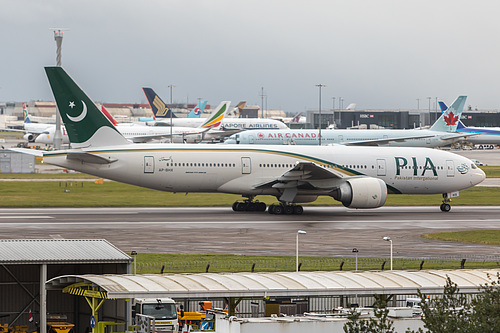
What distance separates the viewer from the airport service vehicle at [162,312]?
20.0 metres

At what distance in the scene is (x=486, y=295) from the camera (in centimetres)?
1535

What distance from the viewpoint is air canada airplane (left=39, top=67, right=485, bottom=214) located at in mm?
45781

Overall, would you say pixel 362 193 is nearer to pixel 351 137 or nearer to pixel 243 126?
pixel 351 137

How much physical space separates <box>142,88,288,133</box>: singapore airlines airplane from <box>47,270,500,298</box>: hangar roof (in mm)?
129612

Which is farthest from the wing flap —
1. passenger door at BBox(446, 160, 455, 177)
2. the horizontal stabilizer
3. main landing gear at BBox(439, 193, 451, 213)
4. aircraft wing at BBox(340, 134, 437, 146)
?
aircraft wing at BBox(340, 134, 437, 146)

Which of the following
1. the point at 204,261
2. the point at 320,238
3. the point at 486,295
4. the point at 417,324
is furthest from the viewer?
the point at 320,238

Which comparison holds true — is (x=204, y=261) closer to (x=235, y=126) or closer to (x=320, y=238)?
(x=320, y=238)

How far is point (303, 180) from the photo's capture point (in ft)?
154

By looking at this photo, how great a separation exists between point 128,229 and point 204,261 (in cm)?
1049

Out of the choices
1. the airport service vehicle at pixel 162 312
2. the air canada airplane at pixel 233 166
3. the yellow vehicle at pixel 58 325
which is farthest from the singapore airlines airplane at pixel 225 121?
the airport service vehicle at pixel 162 312

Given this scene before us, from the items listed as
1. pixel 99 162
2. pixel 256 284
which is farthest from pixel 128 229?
pixel 256 284

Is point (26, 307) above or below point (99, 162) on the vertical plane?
below

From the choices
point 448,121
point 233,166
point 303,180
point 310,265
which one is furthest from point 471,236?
point 448,121

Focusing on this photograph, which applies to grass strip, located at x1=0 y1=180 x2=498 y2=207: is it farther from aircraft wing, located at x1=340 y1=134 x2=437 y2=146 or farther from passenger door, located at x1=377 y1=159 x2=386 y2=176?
aircraft wing, located at x1=340 y1=134 x2=437 y2=146
